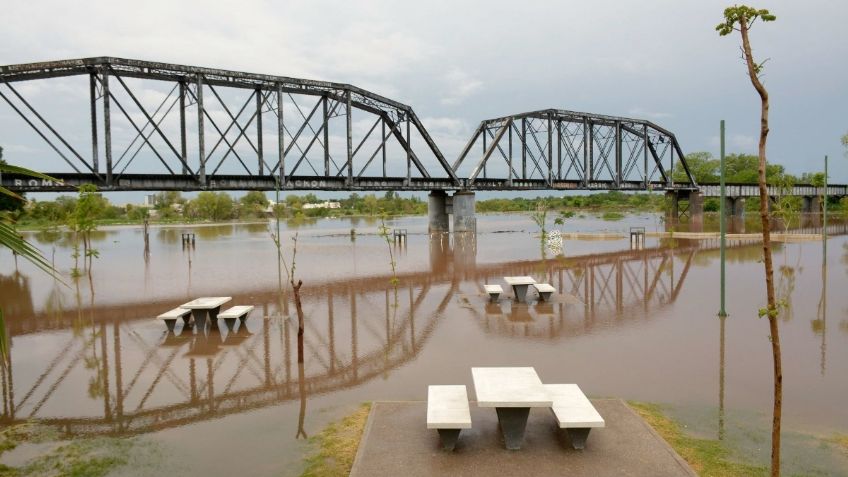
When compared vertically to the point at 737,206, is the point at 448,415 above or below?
below

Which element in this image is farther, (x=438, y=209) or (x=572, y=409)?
(x=438, y=209)

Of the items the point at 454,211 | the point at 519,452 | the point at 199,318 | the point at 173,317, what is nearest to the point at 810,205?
the point at 454,211

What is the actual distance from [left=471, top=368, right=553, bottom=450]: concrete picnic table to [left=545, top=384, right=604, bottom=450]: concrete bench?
290 millimetres

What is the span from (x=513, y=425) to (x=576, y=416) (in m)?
0.99

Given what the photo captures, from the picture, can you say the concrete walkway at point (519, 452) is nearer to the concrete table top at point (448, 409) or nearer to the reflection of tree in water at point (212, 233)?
the concrete table top at point (448, 409)

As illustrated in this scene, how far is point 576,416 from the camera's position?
9.19m

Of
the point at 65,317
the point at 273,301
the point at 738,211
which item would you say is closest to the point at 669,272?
the point at 273,301

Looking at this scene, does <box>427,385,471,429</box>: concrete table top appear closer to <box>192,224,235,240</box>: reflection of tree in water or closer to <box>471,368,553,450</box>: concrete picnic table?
<box>471,368,553,450</box>: concrete picnic table

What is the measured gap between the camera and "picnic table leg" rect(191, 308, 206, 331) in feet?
62.4

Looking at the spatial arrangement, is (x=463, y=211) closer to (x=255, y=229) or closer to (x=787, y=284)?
(x=787, y=284)

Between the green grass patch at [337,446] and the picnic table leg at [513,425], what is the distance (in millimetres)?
2385

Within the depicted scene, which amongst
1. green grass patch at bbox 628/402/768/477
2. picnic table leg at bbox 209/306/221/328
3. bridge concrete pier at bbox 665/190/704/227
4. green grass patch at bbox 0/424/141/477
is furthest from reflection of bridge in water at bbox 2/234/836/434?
bridge concrete pier at bbox 665/190/704/227

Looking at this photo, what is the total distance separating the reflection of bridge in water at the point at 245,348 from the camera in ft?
40.1

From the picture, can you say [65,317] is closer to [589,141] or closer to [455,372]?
[455,372]
